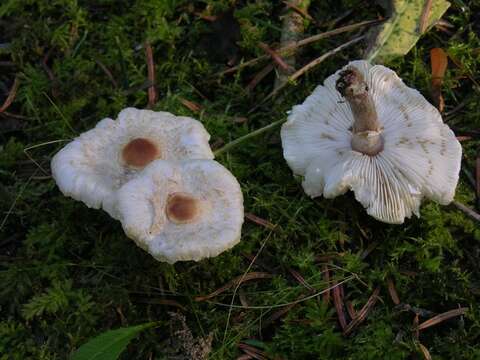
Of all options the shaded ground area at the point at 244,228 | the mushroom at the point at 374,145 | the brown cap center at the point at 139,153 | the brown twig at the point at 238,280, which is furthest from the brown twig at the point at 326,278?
the brown cap center at the point at 139,153

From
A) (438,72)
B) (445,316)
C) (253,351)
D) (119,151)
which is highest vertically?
(438,72)

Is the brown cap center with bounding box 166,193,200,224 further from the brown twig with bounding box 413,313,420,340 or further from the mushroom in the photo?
the brown twig with bounding box 413,313,420,340

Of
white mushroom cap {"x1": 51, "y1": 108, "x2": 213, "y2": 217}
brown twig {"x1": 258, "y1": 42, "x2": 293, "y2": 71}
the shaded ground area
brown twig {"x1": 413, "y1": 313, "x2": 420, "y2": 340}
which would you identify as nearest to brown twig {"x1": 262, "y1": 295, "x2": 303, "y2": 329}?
the shaded ground area

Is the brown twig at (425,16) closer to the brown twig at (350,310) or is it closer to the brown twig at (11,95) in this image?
the brown twig at (350,310)

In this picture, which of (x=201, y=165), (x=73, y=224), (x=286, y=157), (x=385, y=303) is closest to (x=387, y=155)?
(x=286, y=157)

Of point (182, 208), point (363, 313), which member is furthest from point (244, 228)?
point (363, 313)

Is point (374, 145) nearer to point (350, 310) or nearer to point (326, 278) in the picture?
point (326, 278)
